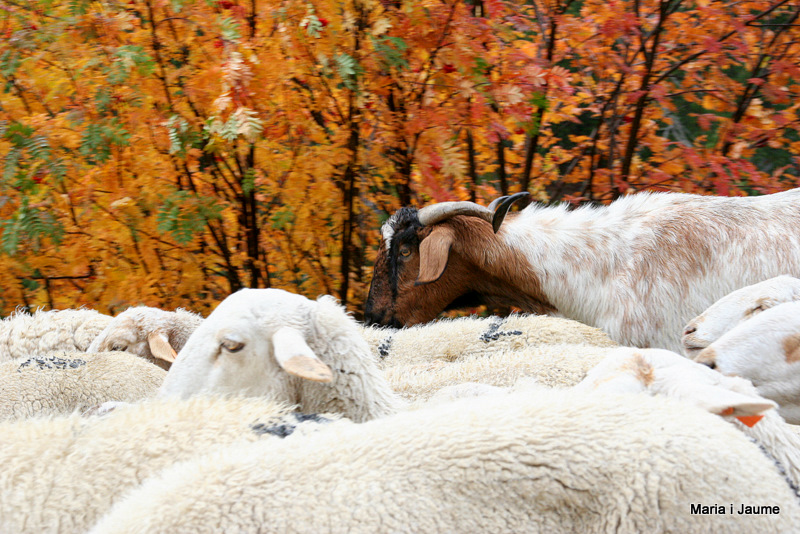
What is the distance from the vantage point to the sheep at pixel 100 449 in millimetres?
1813

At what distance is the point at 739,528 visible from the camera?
1625 mm

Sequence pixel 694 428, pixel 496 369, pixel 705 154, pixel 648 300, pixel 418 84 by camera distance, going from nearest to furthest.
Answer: pixel 694 428, pixel 496 369, pixel 648 300, pixel 418 84, pixel 705 154

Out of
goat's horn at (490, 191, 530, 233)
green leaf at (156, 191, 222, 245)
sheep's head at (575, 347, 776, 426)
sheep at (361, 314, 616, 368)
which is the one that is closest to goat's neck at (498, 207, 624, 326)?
goat's horn at (490, 191, 530, 233)

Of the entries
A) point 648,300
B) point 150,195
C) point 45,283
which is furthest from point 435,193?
point 45,283

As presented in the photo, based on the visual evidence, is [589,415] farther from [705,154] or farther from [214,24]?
[705,154]

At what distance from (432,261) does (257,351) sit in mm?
2212

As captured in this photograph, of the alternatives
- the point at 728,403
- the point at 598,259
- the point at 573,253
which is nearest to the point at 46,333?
the point at 573,253

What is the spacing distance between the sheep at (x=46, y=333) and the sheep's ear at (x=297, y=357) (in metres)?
2.34

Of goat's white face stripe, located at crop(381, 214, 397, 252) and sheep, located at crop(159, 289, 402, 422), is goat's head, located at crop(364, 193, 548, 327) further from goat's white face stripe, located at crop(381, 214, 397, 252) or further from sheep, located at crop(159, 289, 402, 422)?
sheep, located at crop(159, 289, 402, 422)

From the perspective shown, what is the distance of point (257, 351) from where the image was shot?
2594 millimetres

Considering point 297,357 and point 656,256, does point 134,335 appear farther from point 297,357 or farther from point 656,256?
point 656,256

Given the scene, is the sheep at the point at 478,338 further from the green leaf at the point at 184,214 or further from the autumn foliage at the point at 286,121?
the green leaf at the point at 184,214

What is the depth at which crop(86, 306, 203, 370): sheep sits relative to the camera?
404 cm

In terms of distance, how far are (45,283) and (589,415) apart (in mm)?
4582
